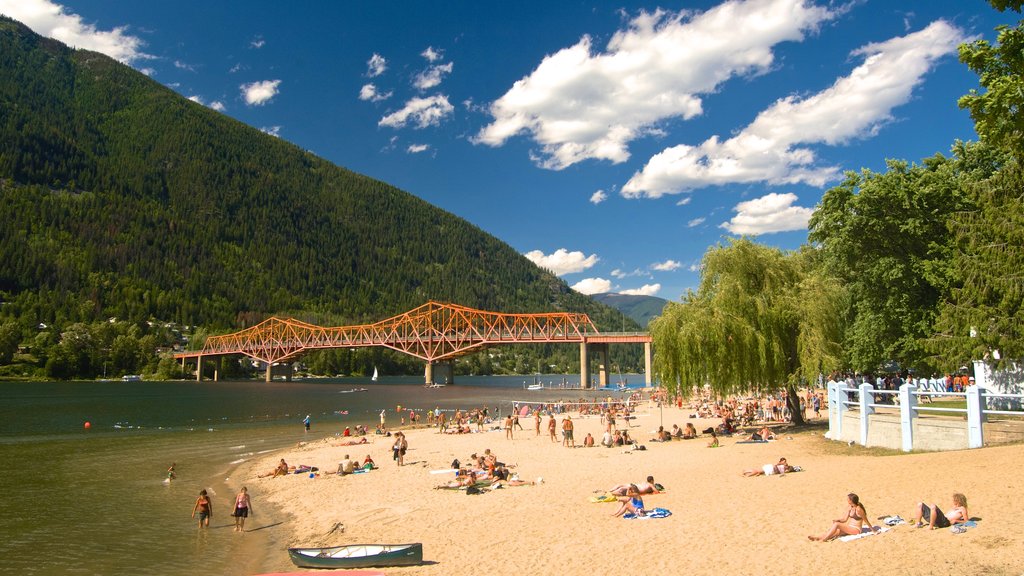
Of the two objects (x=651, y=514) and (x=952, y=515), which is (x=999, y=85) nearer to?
(x=952, y=515)

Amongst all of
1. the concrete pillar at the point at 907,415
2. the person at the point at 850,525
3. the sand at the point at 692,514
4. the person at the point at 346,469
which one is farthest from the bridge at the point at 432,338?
the person at the point at 850,525

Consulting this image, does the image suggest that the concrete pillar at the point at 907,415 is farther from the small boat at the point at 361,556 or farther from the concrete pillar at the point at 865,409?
the small boat at the point at 361,556

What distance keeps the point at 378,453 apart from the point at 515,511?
1500 centimetres

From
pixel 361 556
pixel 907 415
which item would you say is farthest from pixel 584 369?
pixel 361 556

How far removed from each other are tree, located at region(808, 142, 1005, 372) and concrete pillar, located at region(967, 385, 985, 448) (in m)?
10.7

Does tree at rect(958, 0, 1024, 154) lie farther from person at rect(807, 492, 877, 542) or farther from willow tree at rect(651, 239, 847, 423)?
willow tree at rect(651, 239, 847, 423)

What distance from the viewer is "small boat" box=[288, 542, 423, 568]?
38.8 feet

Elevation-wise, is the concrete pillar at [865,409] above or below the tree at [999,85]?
below

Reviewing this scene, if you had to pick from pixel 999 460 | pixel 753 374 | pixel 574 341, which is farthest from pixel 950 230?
pixel 574 341

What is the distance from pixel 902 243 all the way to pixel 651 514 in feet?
66.0

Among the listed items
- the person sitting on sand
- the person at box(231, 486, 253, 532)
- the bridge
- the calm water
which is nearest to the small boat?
the calm water

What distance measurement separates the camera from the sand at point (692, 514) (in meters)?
9.61

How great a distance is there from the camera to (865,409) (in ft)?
57.6

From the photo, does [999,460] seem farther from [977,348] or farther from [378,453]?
[378,453]
